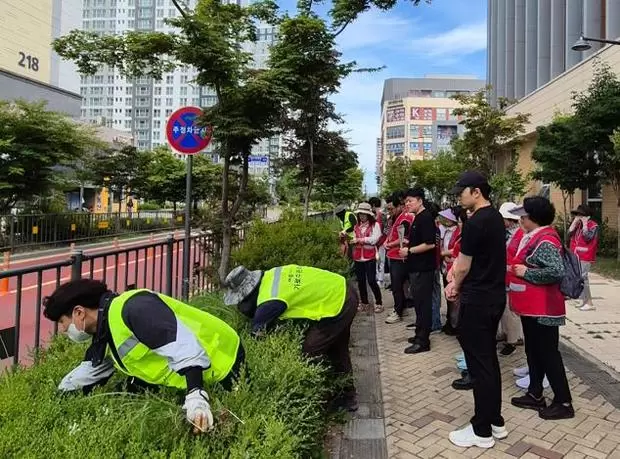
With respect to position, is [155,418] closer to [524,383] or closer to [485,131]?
[524,383]

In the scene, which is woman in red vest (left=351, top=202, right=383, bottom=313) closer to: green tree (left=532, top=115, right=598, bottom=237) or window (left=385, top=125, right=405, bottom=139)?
green tree (left=532, top=115, right=598, bottom=237)

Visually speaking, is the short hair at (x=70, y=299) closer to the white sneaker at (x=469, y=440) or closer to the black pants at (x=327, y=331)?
the black pants at (x=327, y=331)

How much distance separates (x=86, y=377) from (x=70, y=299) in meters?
0.52

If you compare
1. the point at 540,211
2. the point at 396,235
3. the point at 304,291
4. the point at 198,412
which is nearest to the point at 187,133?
the point at 396,235

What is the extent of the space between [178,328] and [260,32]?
497 cm

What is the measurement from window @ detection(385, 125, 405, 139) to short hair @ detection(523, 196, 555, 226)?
9632cm

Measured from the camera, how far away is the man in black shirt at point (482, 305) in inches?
138

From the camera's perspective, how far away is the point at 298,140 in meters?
13.3

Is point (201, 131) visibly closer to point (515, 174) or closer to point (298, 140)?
point (298, 140)

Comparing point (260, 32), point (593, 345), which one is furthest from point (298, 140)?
point (593, 345)

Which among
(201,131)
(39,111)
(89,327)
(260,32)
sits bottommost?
(89,327)

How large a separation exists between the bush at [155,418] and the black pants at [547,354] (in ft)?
5.92

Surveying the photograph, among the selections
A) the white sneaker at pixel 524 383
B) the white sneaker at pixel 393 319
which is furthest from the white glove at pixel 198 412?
the white sneaker at pixel 393 319

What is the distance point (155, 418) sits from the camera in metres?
2.37
